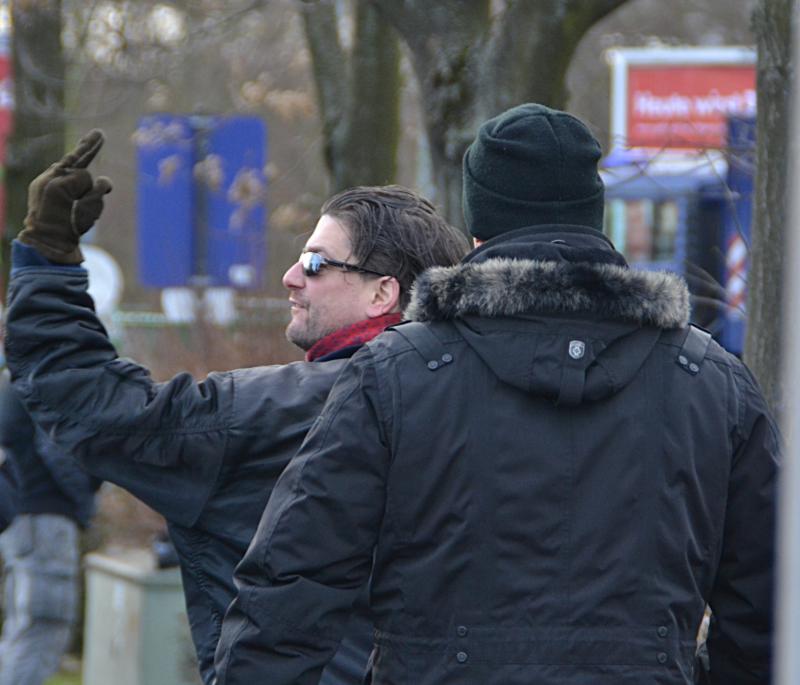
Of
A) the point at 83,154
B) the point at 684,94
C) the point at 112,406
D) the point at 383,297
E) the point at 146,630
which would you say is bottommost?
the point at 146,630

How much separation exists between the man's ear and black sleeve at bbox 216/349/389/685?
81cm

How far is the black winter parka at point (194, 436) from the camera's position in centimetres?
293

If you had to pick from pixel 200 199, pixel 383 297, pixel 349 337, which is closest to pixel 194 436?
pixel 349 337

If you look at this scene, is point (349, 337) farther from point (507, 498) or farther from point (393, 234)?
point (507, 498)

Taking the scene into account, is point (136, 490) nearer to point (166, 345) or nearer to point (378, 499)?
point (378, 499)

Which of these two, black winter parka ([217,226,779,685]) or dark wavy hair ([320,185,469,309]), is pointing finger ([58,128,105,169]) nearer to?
dark wavy hair ([320,185,469,309])

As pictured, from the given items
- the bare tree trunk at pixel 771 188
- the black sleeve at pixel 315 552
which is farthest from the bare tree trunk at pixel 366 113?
the black sleeve at pixel 315 552

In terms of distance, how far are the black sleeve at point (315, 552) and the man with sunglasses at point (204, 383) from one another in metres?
0.56

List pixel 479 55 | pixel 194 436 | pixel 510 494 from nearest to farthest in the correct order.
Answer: pixel 510 494 < pixel 194 436 < pixel 479 55

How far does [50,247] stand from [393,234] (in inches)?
28.4

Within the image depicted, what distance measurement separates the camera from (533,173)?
2434 millimetres

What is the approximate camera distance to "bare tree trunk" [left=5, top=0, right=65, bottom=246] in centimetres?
897

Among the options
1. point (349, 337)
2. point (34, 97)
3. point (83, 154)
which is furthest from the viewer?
point (34, 97)

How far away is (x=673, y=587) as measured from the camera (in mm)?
2322
